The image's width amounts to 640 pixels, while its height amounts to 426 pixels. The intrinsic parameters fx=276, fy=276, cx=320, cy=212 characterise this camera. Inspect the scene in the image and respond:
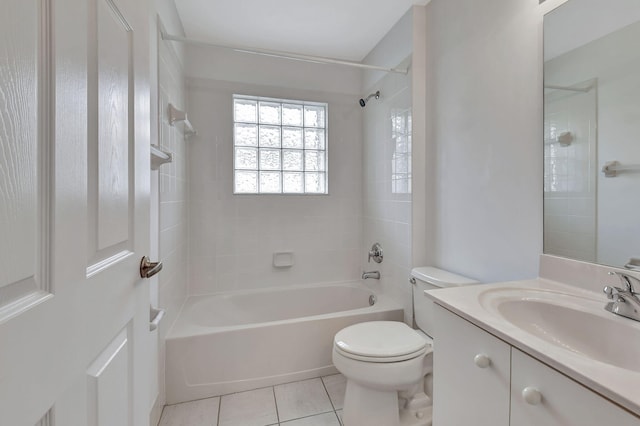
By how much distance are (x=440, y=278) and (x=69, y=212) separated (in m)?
1.62

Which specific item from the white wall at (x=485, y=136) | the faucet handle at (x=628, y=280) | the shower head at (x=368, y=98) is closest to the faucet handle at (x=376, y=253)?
the white wall at (x=485, y=136)

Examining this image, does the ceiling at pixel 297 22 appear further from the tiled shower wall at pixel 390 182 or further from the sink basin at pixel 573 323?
the sink basin at pixel 573 323

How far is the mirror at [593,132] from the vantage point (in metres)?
0.89

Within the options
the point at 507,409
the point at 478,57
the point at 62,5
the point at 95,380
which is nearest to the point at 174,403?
the point at 95,380

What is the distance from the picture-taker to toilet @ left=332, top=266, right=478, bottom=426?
130 cm

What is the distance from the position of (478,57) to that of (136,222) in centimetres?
175

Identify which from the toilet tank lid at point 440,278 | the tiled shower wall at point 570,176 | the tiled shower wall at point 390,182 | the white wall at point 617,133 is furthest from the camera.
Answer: the tiled shower wall at point 390,182

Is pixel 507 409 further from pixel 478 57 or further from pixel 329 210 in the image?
pixel 329 210

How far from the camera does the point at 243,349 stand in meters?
1.77

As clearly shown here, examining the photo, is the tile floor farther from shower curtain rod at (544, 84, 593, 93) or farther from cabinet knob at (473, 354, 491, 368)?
shower curtain rod at (544, 84, 593, 93)

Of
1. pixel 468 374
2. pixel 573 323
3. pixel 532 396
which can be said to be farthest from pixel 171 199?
pixel 573 323

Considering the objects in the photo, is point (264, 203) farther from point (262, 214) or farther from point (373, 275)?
point (373, 275)

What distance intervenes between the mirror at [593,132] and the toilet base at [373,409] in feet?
3.31

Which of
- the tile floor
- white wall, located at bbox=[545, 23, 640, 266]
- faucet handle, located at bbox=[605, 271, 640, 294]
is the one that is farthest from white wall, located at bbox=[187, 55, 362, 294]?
faucet handle, located at bbox=[605, 271, 640, 294]
